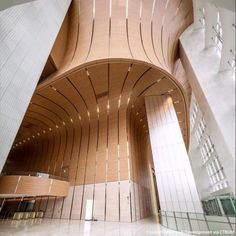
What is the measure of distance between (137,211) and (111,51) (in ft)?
38.7

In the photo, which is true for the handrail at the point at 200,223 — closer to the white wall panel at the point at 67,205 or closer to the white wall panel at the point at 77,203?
the white wall panel at the point at 77,203

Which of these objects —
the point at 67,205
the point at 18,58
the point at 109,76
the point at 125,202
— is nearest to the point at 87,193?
the point at 67,205

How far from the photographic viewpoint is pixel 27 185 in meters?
11.4

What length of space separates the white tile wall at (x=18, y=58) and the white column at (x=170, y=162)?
8.45 meters

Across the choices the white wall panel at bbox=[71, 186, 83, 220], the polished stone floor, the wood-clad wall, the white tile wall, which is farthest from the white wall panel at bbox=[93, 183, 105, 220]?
the white tile wall

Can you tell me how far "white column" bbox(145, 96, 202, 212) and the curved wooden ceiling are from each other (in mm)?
1895

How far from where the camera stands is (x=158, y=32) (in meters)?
12.4

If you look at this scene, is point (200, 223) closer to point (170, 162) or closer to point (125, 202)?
point (170, 162)

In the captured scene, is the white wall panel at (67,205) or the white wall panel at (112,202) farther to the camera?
the white wall panel at (67,205)

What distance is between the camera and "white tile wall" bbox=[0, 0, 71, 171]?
4.81 meters

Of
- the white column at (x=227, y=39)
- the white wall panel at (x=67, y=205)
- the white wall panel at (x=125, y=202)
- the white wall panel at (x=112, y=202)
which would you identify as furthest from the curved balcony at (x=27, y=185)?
the white column at (x=227, y=39)

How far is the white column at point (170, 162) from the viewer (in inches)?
352

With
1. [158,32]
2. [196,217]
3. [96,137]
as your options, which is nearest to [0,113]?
[196,217]

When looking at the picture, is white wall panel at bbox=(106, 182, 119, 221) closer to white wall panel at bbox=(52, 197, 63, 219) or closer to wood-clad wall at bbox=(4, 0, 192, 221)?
wood-clad wall at bbox=(4, 0, 192, 221)
